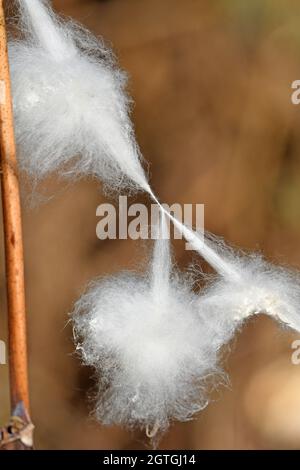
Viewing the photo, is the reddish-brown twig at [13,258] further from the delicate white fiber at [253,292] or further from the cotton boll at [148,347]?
the delicate white fiber at [253,292]

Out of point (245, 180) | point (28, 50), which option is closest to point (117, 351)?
point (245, 180)

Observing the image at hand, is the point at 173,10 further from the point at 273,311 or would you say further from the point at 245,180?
the point at 273,311

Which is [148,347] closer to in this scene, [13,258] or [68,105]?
[13,258]

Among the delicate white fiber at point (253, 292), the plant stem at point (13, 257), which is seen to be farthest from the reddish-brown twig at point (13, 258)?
the delicate white fiber at point (253, 292)

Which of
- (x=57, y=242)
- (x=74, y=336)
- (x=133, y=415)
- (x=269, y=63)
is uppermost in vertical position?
(x=269, y=63)

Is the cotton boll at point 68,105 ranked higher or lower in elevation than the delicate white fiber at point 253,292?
higher
